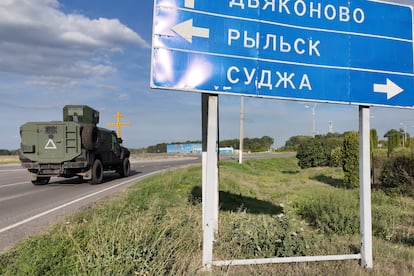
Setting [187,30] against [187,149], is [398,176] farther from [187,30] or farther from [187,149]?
[187,149]

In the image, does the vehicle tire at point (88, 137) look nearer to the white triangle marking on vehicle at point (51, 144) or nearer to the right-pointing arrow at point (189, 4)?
the white triangle marking on vehicle at point (51, 144)

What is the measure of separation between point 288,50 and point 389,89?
1.43 metres

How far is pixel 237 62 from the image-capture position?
3.74 metres

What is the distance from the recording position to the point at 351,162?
45.9 ft

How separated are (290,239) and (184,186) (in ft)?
25.3

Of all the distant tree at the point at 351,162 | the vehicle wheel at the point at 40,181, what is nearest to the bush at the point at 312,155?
the distant tree at the point at 351,162

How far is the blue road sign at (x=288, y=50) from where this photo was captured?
11.8ft

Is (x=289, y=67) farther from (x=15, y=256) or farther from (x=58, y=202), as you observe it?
(x=58, y=202)

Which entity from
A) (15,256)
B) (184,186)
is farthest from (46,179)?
(15,256)

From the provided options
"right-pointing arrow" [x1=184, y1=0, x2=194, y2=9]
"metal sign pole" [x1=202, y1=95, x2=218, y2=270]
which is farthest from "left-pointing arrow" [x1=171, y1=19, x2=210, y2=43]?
"metal sign pole" [x1=202, y1=95, x2=218, y2=270]

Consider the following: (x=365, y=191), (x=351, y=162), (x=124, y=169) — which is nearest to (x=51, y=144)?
(x=124, y=169)

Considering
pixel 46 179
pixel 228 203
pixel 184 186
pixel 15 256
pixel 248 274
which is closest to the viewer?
pixel 248 274

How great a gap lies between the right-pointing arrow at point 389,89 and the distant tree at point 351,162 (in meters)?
10.5

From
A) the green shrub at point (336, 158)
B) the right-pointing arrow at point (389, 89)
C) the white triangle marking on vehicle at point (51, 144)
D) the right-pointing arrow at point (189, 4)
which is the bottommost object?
the green shrub at point (336, 158)
